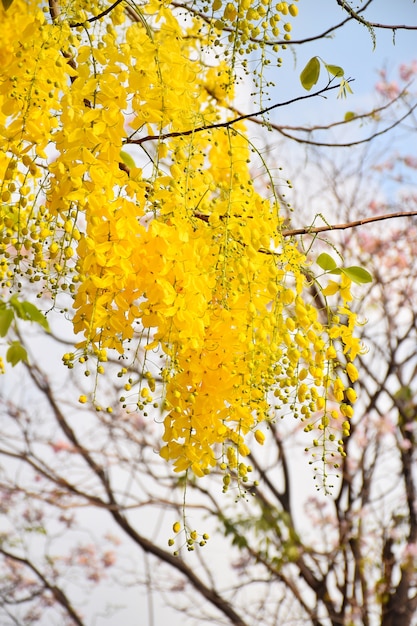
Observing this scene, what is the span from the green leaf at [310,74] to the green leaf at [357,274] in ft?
0.60

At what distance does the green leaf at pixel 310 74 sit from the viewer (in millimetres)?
697

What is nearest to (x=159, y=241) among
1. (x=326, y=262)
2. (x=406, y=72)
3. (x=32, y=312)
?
(x=326, y=262)

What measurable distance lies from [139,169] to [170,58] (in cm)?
11

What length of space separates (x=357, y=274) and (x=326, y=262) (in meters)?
0.03

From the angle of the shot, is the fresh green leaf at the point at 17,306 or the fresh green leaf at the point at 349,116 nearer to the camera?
the fresh green leaf at the point at 17,306

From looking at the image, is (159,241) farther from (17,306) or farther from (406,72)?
(406,72)

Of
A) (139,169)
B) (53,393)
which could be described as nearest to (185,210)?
(139,169)

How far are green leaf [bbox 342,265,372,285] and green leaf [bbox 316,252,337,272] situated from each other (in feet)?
0.04

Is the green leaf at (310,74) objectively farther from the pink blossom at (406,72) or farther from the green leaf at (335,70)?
the pink blossom at (406,72)

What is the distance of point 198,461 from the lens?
688mm

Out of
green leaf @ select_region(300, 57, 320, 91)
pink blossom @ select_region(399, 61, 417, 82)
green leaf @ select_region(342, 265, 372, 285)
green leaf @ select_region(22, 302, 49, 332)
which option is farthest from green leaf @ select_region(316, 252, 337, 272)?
pink blossom @ select_region(399, 61, 417, 82)

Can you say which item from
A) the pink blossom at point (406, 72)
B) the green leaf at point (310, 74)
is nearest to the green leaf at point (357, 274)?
the green leaf at point (310, 74)

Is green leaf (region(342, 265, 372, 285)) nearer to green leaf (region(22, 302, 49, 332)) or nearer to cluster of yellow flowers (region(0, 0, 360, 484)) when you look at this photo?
cluster of yellow flowers (region(0, 0, 360, 484))

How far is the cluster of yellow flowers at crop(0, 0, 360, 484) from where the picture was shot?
2.06 feet
